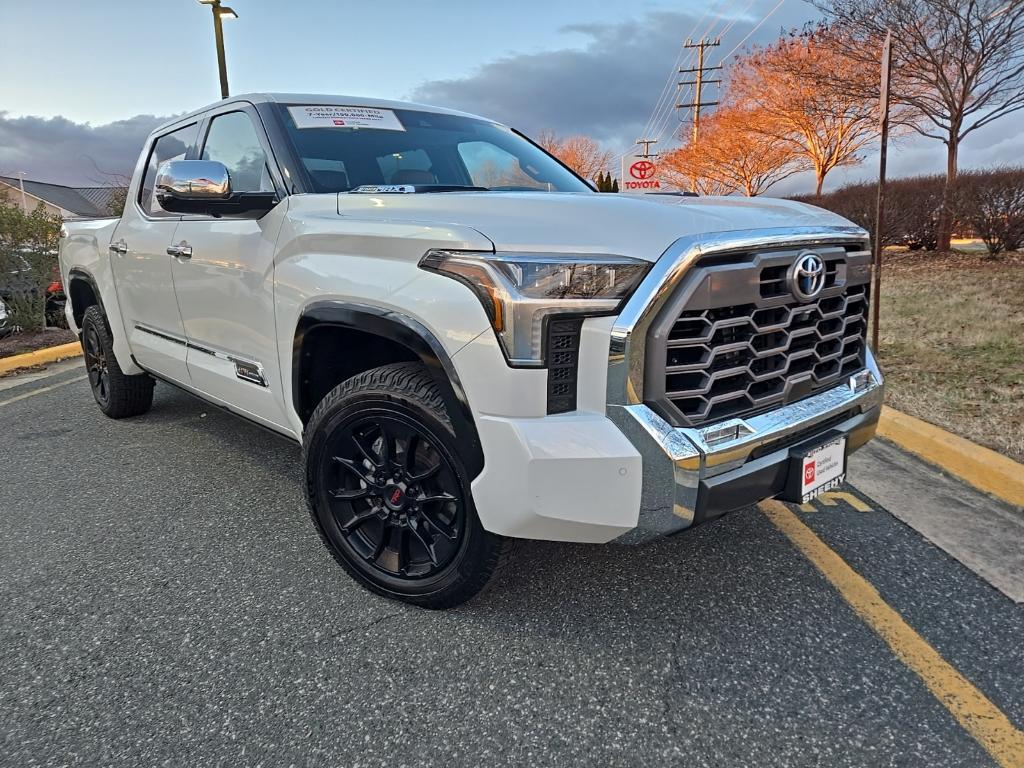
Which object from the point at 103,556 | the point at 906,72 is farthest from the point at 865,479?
the point at 906,72

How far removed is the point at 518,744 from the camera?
74.2 inches

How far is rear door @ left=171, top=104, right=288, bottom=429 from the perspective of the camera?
2.81 metres

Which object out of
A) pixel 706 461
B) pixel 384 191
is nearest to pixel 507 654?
pixel 706 461

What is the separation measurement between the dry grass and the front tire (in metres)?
3.03

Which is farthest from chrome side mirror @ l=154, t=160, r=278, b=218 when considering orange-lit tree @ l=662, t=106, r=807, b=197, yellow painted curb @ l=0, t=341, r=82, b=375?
orange-lit tree @ l=662, t=106, r=807, b=197

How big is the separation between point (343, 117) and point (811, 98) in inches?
942

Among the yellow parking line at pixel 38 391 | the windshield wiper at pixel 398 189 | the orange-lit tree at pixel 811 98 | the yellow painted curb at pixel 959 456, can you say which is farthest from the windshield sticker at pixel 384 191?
the orange-lit tree at pixel 811 98

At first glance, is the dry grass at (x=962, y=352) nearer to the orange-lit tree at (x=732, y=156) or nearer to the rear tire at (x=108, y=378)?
the rear tire at (x=108, y=378)

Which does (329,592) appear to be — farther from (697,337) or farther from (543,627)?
(697,337)

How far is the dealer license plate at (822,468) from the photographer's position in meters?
2.22

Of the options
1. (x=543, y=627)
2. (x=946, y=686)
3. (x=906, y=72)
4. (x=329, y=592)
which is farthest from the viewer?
(x=906, y=72)

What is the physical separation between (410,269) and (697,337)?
2.89 ft

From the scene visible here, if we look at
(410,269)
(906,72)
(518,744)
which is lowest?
(518,744)

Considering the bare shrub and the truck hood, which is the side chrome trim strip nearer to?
the truck hood
